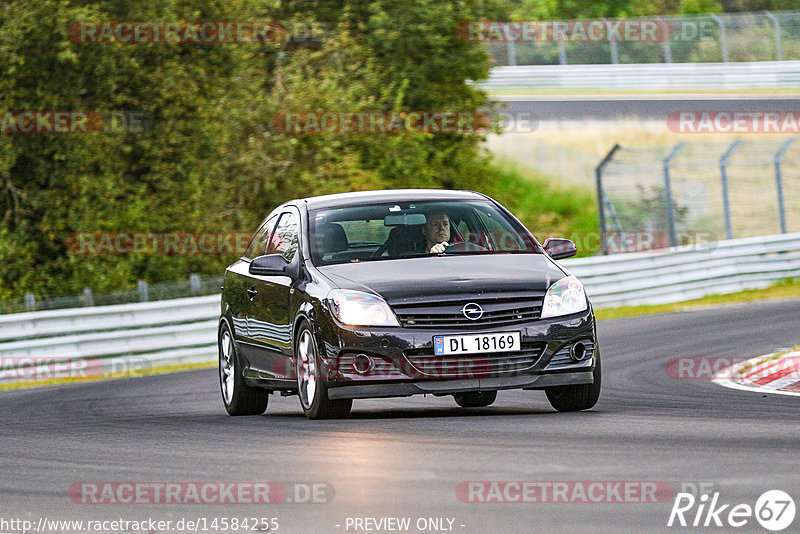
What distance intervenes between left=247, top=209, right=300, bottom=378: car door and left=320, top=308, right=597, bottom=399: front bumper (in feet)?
3.17

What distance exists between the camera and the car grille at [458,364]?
9.70 m

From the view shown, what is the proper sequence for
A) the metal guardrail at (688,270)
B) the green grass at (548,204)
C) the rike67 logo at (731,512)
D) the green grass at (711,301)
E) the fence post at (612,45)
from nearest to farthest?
the rike67 logo at (731,512)
the green grass at (711,301)
the metal guardrail at (688,270)
the green grass at (548,204)
the fence post at (612,45)

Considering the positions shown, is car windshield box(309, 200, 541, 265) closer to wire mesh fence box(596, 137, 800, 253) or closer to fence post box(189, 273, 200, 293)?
fence post box(189, 273, 200, 293)

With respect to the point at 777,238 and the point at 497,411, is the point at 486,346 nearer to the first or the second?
the point at 497,411

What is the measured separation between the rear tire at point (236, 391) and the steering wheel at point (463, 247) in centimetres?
202

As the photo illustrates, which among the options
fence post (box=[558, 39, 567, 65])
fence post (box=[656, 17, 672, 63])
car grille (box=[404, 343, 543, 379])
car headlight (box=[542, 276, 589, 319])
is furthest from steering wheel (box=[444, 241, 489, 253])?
fence post (box=[558, 39, 567, 65])

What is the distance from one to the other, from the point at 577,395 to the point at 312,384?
5.85 feet

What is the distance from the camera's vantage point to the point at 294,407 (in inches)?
492

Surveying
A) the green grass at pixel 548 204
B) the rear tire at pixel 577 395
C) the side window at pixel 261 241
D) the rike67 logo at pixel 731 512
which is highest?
the rike67 logo at pixel 731 512

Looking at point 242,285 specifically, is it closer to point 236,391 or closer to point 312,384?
point 236,391

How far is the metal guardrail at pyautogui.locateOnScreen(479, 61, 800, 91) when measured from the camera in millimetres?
43125

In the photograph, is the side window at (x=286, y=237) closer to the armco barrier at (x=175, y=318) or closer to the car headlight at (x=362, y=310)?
the car headlight at (x=362, y=310)


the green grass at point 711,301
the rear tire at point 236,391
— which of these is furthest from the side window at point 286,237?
the green grass at point 711,301

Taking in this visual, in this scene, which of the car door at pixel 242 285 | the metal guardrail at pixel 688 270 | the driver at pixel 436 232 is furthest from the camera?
the metal guardrail at pixel 688 270
